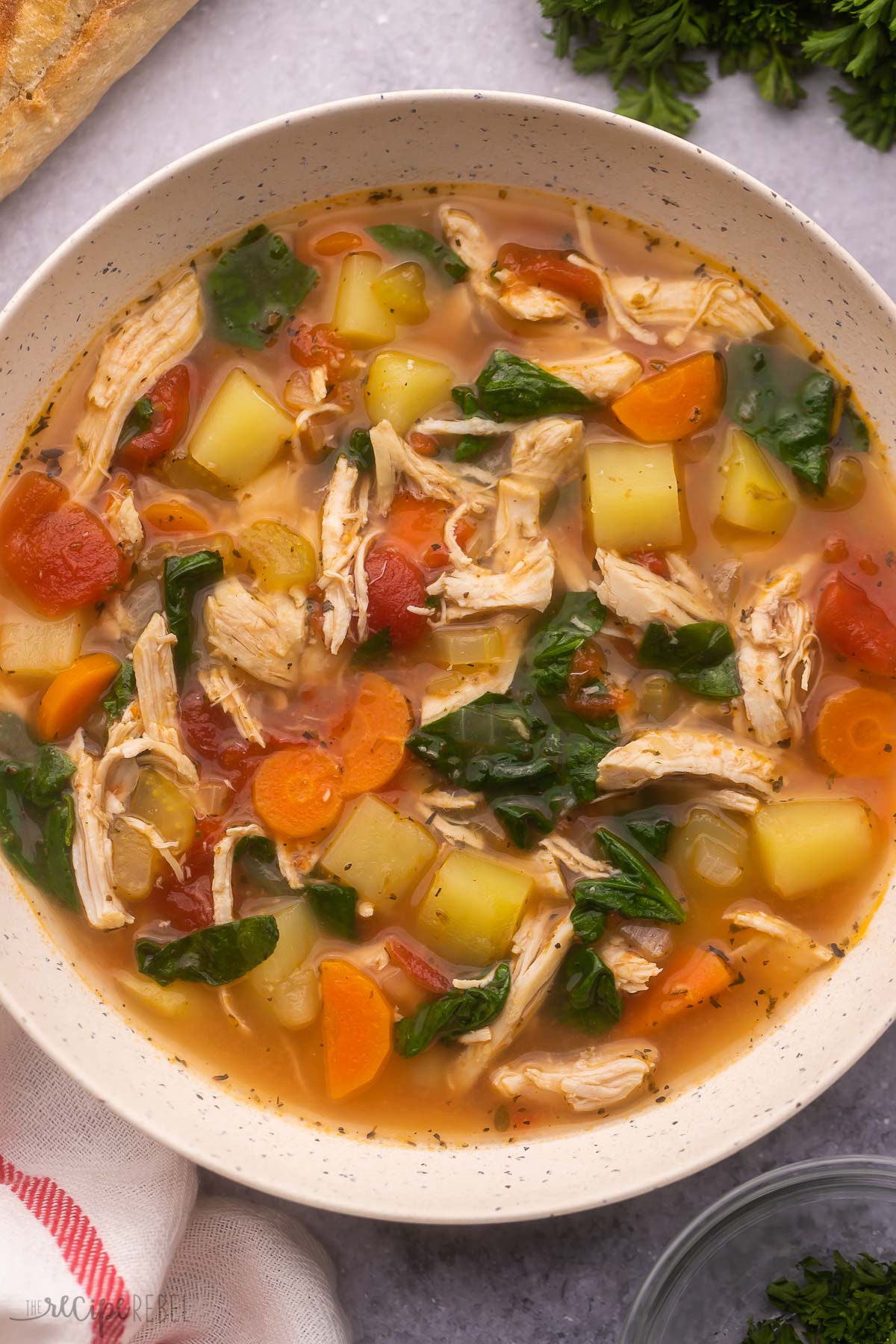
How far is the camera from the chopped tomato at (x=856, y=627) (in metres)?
3.24

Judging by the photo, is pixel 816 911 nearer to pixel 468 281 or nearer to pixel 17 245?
pixel 468 281

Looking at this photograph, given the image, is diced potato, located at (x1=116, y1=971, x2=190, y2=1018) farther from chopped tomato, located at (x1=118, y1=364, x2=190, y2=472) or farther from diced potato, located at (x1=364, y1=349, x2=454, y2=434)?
diced potato, located at (x1=364, y1=349, x2=454, y2=434)

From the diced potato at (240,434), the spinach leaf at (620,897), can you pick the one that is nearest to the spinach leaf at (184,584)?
the diced potato at (240,434)

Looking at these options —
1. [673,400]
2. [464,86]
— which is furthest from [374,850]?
[464,86]

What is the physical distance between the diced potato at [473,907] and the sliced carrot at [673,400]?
1.28 m

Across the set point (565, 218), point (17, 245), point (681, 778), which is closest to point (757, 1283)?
point (681, 778)

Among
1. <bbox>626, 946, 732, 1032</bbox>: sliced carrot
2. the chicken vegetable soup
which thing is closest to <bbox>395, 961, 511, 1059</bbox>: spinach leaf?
the chicken vegetable soup

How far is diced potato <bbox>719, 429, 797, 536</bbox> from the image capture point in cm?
324

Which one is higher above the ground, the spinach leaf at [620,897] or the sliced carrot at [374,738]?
the sliced carrot at [374,738]

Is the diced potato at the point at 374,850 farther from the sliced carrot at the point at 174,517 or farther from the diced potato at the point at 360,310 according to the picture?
the diced potato at the point at 360,310

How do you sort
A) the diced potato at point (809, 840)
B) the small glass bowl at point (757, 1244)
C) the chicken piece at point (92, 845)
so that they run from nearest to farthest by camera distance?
1. the chicken piece at point (92, 845)
2. the diced potato at point (809, 840)
3. the small glass bowl at point (757, 1244)

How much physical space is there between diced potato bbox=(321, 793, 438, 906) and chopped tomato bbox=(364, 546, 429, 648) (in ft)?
1.58

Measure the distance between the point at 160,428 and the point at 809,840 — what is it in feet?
7.00

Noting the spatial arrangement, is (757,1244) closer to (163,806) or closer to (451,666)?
(451,666)
